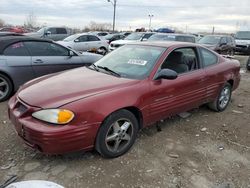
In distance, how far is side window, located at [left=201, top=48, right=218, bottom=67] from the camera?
518 cm

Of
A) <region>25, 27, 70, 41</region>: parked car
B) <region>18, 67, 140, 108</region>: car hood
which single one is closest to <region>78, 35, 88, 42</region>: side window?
<region>25, 27, 70, 41</region>: parked car

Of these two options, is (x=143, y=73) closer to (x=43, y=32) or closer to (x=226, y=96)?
(x=226, y=96)

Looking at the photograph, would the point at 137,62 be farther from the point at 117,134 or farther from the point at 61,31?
the point at 61,31

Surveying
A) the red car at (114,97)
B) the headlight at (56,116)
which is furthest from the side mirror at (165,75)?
the headlight at (56,116)

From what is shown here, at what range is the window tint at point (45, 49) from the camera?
6.56 meters

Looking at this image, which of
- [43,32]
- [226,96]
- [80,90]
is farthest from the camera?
[43,32]

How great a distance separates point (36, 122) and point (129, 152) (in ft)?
4.55

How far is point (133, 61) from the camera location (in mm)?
4398

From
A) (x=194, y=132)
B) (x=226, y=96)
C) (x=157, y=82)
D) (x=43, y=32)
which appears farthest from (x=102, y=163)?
(x=43, y=32)

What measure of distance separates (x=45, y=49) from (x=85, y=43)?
28.6 ft

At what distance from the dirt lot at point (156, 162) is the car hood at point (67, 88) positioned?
825 millimetres

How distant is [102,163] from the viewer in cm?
357

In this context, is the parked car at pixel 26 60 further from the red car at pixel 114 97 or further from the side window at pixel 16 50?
the red car at pixel 114 97

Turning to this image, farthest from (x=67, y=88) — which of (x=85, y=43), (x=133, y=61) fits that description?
(x=85, y=43)
